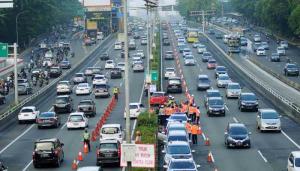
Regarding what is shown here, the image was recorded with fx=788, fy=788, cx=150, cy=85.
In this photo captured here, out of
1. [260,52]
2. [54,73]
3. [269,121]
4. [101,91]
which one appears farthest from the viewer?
[260,52]

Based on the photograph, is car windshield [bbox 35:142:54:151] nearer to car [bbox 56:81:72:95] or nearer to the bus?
car [bbox 56:81:72:95]

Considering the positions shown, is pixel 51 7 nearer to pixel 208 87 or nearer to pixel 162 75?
pixel 162 75

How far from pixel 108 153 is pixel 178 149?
144 inches

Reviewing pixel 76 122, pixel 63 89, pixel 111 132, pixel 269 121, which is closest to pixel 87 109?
pixel 76 122

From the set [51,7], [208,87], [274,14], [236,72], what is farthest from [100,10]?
[208,87]

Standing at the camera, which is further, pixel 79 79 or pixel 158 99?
pixel 79 79

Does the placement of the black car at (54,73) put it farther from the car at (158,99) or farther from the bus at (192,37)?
the bus at (192,37)

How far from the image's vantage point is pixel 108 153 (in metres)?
41.1

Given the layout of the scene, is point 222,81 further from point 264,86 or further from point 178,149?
point 178,149

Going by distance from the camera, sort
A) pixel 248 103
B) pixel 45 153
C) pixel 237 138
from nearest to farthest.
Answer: pixel 45 153
pixel 237 138
pixel 248 103

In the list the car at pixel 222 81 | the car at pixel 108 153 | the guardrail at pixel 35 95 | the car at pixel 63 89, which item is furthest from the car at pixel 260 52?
the car at pixel 108 153

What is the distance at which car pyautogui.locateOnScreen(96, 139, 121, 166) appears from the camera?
41125mm

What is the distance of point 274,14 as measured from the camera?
16388 centimetres

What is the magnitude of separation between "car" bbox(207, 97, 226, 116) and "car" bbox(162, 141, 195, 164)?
2170 cm
